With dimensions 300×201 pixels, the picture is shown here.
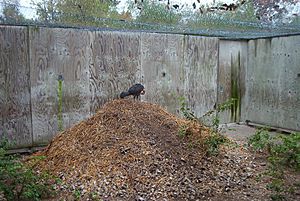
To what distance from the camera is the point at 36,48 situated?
14.5ft

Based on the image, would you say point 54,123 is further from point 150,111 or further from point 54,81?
point 150,111

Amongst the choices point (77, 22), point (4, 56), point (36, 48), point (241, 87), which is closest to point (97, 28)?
point (77, 22)

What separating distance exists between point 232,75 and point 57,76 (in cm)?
343

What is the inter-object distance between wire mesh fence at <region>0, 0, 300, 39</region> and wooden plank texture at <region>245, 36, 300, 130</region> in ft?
1.83

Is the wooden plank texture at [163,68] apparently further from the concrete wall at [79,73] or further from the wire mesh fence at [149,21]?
the wire mesh fence at [149,21]

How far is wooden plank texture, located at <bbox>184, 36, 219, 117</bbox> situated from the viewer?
18.7ft

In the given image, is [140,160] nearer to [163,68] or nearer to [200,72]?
[163,68]

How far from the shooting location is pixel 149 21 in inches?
180

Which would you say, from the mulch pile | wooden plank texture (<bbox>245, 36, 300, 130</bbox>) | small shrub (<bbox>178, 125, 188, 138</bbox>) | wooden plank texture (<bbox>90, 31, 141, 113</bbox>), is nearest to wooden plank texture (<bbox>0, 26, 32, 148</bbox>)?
the mulch pile

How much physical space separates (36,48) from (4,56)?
1.41 ft

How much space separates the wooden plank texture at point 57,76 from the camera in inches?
175

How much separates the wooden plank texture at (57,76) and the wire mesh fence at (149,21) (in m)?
0.25

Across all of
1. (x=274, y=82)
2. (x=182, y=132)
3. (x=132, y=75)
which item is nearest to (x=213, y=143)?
(x=182, y=132)

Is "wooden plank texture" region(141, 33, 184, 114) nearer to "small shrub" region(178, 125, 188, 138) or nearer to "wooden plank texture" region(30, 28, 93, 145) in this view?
"wooden plank texture" region(30, 28, 93, 145)
